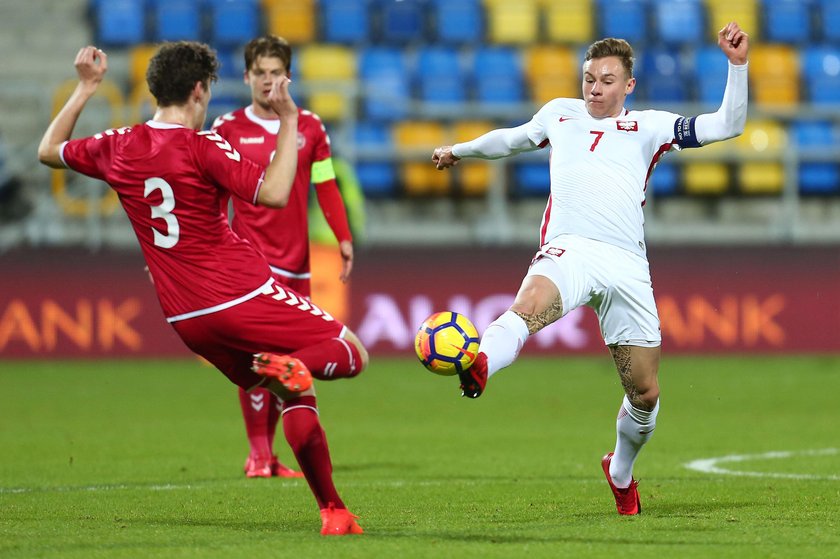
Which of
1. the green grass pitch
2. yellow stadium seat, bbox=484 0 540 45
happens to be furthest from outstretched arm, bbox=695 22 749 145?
yellow stadium seat, bbox=484 0 540 45

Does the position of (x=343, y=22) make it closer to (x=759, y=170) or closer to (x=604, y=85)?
(x=759, y=170)

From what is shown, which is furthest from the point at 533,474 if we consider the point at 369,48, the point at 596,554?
the point at 369,48

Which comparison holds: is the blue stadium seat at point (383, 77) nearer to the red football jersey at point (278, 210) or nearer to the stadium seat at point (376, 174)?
the stadium seat at point (376, 174)

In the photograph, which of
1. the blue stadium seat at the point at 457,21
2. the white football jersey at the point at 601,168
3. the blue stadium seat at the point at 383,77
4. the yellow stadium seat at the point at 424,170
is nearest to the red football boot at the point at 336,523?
the white football jersey at the point at 601,168

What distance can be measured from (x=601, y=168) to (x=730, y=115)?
0.60 meters

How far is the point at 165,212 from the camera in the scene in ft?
17.8

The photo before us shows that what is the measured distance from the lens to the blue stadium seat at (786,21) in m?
19.6

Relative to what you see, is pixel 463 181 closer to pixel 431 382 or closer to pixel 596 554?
pixel 431 382

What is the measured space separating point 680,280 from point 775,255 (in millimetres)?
1114

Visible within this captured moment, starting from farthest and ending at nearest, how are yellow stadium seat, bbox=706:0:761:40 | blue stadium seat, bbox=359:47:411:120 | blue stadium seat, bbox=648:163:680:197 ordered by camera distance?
yellow stadium seat, bbox=706:0:761:40 → blue stadium seat, bbox=359:47:411:120 → blue stadium seat, bbox=648:163:680:197

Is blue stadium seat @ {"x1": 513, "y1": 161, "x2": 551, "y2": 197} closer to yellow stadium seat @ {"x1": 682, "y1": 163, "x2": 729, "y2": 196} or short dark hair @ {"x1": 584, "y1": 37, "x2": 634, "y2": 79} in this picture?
yellow stadium seat @ {"x1": 682, "y1": 163, "x2": 729, "y2": 196}

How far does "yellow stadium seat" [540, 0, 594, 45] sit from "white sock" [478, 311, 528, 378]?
14073 millimetres

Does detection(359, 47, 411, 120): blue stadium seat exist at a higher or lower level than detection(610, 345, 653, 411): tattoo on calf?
higher

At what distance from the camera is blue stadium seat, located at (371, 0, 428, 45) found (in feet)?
62.5
